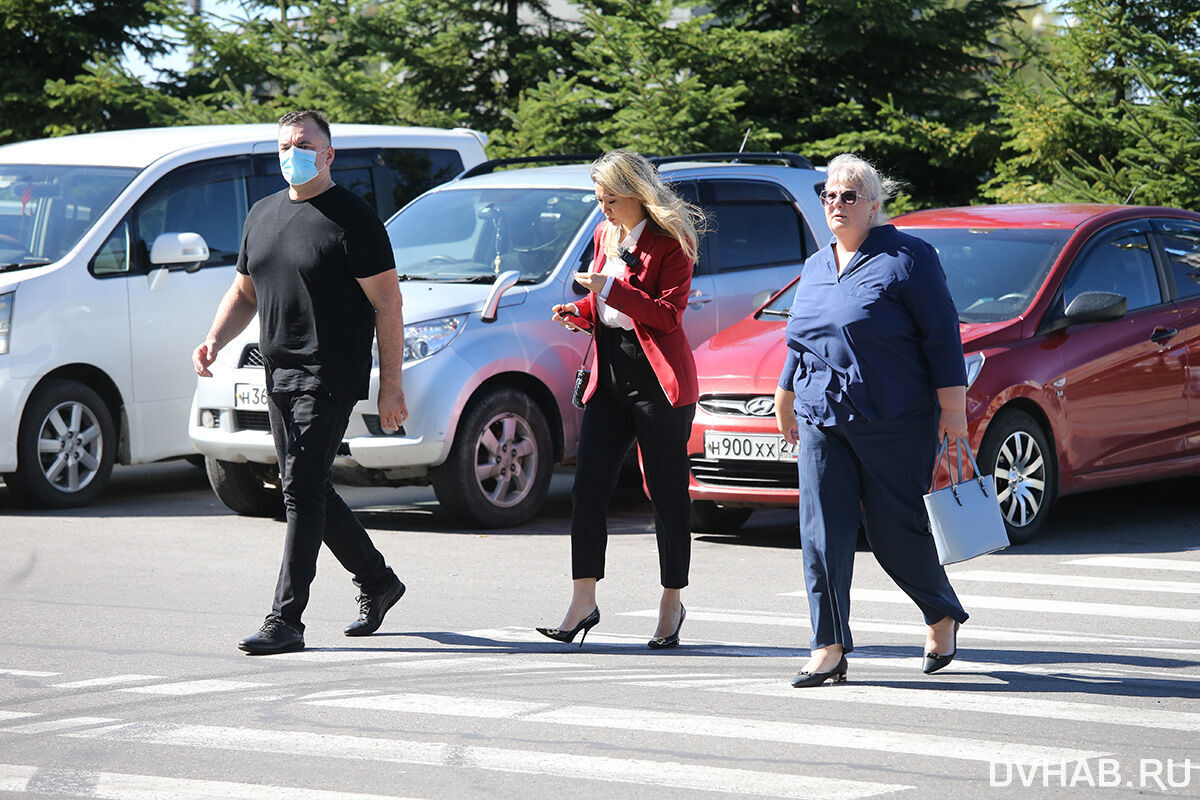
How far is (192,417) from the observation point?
10.2 meters

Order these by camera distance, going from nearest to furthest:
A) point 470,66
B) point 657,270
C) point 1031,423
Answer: point 657,270 < point 1031,423 < point 470,66

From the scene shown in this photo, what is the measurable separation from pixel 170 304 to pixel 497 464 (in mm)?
2609

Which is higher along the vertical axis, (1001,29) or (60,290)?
(1001,29)

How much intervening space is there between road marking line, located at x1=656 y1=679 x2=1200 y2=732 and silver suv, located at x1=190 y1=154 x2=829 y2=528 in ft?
12.7

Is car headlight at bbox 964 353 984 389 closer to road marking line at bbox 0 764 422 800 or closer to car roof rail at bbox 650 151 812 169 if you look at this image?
car roof rail at bbox 650 151 812 169

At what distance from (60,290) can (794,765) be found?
7013mm

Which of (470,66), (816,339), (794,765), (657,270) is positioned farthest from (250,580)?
(470,66)

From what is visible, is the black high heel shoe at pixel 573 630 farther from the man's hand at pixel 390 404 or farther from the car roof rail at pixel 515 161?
the car roof rail at pixel 515 161

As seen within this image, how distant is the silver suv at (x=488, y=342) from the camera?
9.67 meters

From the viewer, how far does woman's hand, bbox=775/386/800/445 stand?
6.34 m

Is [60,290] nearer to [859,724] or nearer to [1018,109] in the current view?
[859,724]

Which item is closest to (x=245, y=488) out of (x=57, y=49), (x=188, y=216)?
(x=188, y=216)

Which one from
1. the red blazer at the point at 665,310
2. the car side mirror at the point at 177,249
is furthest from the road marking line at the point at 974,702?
the car side mirror at the point at 177,249

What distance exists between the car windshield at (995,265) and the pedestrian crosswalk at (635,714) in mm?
2519
